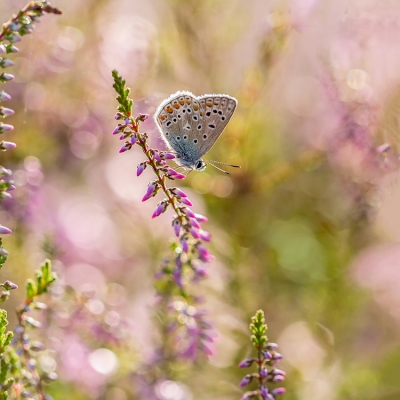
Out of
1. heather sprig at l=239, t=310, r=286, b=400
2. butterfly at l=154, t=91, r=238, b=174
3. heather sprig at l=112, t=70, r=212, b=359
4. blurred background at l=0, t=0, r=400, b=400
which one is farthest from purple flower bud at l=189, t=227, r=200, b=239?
blurred background at l=0, t=0, r=400, b=400

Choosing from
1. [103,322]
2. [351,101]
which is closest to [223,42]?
[351,101]

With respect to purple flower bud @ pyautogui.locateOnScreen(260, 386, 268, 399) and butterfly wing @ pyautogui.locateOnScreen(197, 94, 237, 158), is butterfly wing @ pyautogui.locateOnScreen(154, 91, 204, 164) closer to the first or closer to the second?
butterfly wing @ pyautogui.locateOnScreen(197, 94, 237, 158)

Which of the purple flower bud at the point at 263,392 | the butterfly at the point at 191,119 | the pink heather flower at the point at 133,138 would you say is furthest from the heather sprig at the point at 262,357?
the butterfly at the point at 191,119

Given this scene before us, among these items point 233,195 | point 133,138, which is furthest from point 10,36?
point 233,195

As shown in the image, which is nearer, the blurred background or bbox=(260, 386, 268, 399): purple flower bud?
bbox=(260, 386, 268, 399): purple flower bud

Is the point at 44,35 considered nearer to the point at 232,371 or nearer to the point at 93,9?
the point at 93,9

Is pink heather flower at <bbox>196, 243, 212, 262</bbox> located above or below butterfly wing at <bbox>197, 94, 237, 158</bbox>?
below

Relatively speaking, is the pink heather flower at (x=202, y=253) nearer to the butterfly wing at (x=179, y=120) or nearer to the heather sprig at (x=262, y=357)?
the heather sprig at (x=262, y=357)
